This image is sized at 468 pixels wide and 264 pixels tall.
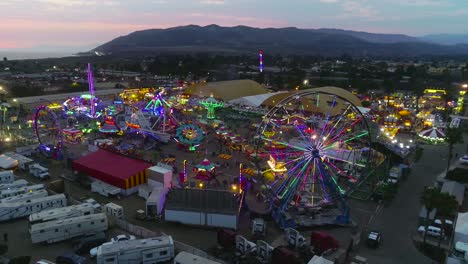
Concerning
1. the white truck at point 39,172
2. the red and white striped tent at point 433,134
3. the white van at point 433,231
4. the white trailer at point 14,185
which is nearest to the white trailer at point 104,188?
the white trailer at point 14,185

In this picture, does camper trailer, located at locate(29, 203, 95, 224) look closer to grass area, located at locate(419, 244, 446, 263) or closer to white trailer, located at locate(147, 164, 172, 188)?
white trailer, located at locate(147, 164, 172, 188)

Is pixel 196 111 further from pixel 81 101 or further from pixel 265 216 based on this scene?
pixel 265 216

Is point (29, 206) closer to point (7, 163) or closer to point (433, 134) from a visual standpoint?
point (7, 163)

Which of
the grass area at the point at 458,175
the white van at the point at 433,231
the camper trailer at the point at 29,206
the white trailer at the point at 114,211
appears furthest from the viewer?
the grass area at the point at 458,175

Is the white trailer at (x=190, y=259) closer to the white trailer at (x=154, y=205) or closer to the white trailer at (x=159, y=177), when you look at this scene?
the white trailer at (x=154, y=205)

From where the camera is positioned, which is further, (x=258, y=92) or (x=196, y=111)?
(x=258, y=92)

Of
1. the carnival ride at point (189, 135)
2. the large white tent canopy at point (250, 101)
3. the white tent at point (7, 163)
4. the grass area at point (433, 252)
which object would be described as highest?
the large white tent canopy at point (250, 101)

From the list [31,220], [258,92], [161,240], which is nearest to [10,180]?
[31,220]

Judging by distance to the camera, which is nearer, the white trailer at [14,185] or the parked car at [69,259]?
the parked car at [69,259]
